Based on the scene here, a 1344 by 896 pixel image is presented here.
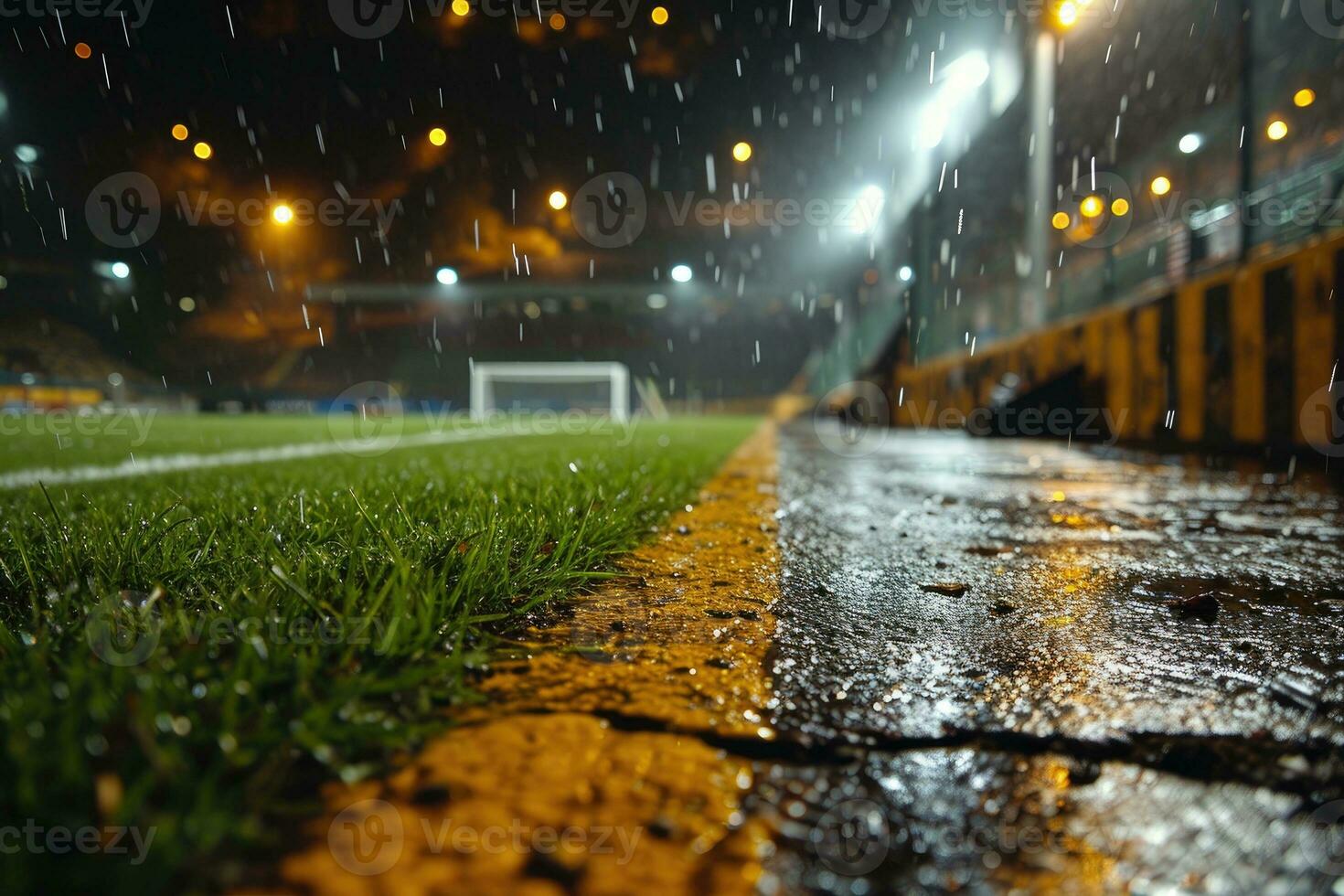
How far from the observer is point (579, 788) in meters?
0.62

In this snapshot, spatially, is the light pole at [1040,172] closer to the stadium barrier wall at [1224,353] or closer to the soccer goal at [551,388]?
the stadium barrier wall at [1224,353]

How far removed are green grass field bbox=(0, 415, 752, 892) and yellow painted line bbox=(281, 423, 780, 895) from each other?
56 mm

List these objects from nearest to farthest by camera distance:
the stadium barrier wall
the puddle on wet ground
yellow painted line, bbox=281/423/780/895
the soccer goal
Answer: yellow painted line, bbox=281/423/780/895, the puddle on wet ground, the stadium barrier wall, the soccer goal

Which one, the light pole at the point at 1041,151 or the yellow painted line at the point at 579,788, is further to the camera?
the light pole at the point at 1041,151

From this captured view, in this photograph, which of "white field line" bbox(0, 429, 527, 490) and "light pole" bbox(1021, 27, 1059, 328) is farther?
"light pole" bbox(1021, 27, 1059, 328)

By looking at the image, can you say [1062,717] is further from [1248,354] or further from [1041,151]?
[1041,151]

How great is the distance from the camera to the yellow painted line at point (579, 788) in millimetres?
510

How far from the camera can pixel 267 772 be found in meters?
0.59

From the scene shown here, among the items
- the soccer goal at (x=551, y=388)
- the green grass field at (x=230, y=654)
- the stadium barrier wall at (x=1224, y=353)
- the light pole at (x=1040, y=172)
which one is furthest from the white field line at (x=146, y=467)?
the soccer goal at (x=551, y=388)

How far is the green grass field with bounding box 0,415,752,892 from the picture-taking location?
0.52 meters

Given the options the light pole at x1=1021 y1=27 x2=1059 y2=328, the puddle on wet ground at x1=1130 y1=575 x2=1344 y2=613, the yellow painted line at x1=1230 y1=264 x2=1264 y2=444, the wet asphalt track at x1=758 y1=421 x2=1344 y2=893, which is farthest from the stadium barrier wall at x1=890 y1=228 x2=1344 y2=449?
the light pole at x1=1021 y1=27 x2=1059 y2=328

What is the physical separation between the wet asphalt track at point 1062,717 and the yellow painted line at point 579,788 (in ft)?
0.20

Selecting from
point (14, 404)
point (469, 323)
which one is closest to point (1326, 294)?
point (14, 404)

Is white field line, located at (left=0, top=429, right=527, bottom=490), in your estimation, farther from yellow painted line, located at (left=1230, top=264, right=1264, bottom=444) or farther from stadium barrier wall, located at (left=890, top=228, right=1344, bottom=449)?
yellow painted line, located at (left=1230, top=264, right=1264, bottom=444)
